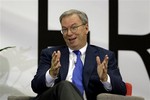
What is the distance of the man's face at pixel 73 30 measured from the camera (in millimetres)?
2592

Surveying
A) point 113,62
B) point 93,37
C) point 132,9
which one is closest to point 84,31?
point 113,62

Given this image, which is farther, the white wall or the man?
the white wall

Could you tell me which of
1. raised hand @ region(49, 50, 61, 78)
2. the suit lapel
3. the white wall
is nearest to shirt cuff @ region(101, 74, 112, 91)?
the suit lapel

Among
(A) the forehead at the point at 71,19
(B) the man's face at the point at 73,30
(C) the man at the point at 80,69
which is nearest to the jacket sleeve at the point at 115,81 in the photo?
(C) the man at the point at 80,69

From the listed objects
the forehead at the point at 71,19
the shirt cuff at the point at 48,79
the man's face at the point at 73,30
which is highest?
the forehead at the point at 71,19

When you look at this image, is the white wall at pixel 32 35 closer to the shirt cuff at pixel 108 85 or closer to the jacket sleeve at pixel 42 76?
the jacket sleeve at pixel 42 76

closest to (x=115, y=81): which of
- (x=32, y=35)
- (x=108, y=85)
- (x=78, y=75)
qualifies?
(x=108, y=85)

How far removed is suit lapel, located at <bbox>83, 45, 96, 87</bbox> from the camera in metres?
2.55

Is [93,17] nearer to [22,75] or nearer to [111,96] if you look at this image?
[22,75]

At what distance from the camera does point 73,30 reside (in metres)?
2.61

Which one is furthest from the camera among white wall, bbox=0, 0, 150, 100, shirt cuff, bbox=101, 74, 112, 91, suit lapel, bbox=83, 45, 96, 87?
white wall, bbox=0, 0, 150, 100

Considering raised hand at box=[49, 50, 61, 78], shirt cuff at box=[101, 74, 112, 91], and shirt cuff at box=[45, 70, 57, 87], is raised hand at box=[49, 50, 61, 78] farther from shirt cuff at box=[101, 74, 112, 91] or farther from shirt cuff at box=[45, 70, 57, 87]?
shirt cuff at box=[101, 74, 112, 91]

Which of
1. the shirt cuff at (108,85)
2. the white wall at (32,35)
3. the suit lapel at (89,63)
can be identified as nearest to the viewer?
the shirt cuff at (108,85)

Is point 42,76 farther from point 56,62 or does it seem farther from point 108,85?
point 108,85
